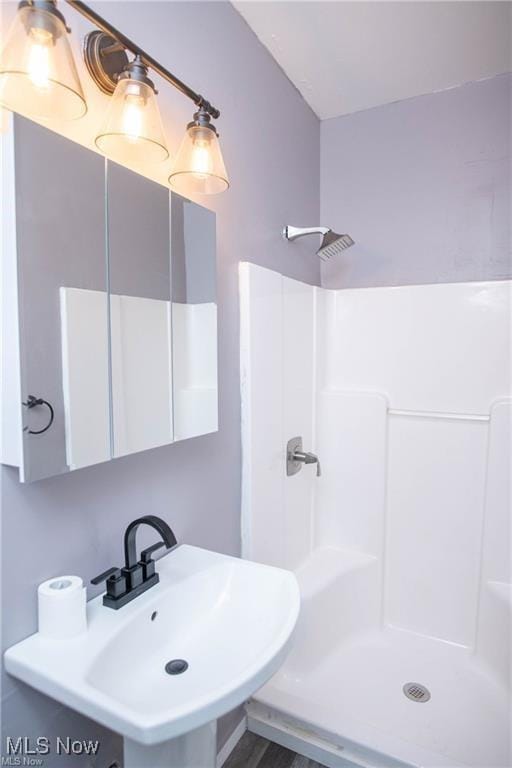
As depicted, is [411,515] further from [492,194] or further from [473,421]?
[492,194]

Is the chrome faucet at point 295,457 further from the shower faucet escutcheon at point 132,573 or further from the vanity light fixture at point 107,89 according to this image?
the vanity light fixture at point 107,89

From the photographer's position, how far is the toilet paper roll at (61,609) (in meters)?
0.90

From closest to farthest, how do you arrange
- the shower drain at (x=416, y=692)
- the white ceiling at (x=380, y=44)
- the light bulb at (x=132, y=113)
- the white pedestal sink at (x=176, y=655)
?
1. the white pedestal sink at (x=176, y=655)
2. the light bulb at (x=132, y=113)
3. the white ceiling at (x=380, y=44)
4. the shower drain at (x=416, y=692)

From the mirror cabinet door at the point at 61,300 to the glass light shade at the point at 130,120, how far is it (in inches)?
3.0

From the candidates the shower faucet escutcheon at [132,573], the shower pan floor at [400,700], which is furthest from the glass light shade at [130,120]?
the shower pan floor at [400,700]

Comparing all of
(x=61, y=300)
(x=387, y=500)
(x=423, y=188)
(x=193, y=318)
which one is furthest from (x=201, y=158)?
(x=387, y=500)

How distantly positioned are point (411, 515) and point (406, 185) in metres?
1.59

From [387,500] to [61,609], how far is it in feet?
5.41

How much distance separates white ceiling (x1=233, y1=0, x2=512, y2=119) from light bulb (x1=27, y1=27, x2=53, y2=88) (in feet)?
3.43

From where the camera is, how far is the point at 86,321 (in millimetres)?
976

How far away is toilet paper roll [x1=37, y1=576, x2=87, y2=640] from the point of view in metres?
0.90

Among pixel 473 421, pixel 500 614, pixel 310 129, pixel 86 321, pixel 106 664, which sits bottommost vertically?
pixel 500 614

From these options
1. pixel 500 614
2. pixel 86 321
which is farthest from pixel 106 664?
pixel 500 614

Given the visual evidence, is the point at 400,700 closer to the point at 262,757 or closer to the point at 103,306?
the point at 262,757
